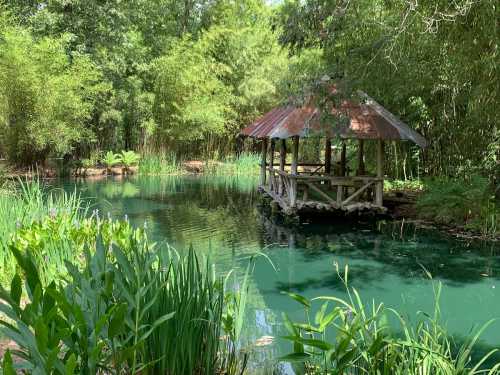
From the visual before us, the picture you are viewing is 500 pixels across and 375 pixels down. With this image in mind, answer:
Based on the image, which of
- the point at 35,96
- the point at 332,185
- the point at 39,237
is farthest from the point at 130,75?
the point at 39,237

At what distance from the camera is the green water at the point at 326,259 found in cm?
452

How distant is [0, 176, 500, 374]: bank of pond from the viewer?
5.42 ft

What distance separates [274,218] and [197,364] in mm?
7447

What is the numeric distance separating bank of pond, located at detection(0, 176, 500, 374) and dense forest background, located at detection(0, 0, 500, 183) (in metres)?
2.23

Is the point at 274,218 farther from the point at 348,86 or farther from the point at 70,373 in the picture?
the point at 70,373

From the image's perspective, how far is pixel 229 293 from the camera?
2814 millimetres

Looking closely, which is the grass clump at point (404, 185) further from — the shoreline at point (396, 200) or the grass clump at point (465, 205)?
the grass clump at point (465, 205)

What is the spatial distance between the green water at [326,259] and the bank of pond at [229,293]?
2 centimetres

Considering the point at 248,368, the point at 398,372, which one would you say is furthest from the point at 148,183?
the point at 398,372

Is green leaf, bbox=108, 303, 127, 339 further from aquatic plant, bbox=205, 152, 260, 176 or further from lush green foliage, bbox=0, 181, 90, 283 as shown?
aquatic plant, bbox=205, 152, 260, 176

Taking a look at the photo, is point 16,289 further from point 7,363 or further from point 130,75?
point 130,75

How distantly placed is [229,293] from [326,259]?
3805 millimetres

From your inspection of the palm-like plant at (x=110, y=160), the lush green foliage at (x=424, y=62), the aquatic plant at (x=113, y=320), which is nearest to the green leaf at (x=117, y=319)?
the aquatic plant at (x=113, y=320)

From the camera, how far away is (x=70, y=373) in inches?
49.3
